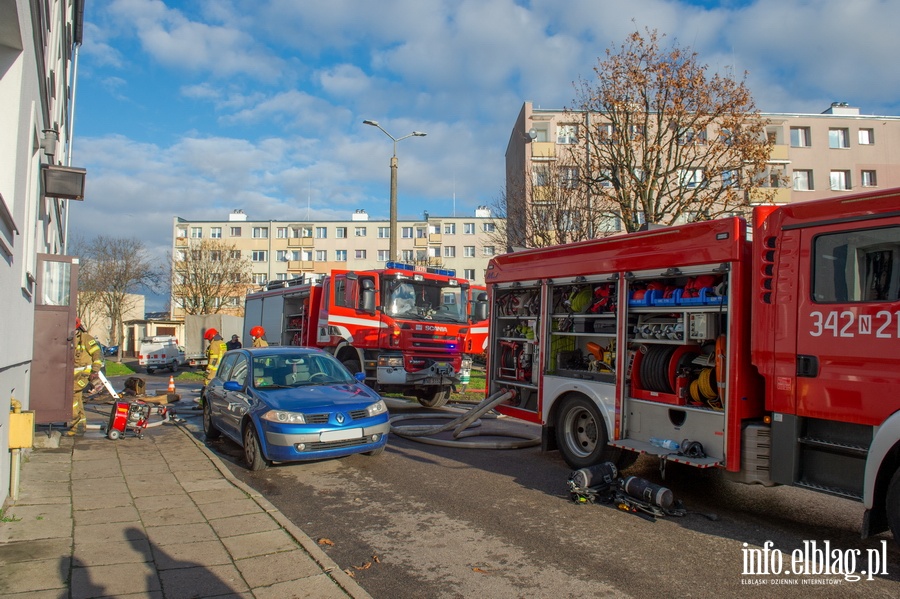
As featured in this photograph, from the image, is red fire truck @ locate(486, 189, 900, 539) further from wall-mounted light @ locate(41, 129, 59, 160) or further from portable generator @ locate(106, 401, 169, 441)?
Result: wall-mounted light @ locate(41, 129, 59, 160)

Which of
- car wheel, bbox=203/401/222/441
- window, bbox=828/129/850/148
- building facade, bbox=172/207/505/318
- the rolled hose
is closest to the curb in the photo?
car wheel, bbox=203/401/222/441

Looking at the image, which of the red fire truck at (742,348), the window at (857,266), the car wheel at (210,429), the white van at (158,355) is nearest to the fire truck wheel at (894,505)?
the red fire truck at (742,348)

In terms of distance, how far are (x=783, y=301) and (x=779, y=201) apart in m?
41.4

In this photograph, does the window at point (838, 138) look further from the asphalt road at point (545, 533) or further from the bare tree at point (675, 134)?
the asphalt road at point (545, 533)

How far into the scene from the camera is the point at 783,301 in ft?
17.4

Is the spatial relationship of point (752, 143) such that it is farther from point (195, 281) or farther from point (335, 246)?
point (335, 246)

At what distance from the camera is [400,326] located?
1291 cm

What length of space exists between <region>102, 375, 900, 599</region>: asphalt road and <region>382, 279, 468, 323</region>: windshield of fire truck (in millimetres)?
5600

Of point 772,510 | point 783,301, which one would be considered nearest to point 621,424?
point 772,510

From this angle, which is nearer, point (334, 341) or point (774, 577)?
point (774, 577)

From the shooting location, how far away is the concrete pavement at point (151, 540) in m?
3.97

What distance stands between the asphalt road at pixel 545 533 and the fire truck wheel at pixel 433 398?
5.96 metres

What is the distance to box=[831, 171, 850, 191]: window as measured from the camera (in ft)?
135

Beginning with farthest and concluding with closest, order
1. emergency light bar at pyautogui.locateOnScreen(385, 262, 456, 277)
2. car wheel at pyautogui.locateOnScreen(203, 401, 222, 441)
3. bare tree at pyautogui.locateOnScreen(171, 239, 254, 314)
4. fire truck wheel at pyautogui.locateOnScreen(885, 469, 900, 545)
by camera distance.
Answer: bare tree at pyautogui.locateOnScreen(171, 239, 254, 314) < emergency light bar at pyautogui.locateOnScreen(385, 262, 456, 277) < car wheel at pyautogui.locateOnScreen(203, 401, 222, 441) < fire truck wheel at pyautogui.locateOnScreen(885, 469, 900, 545)
